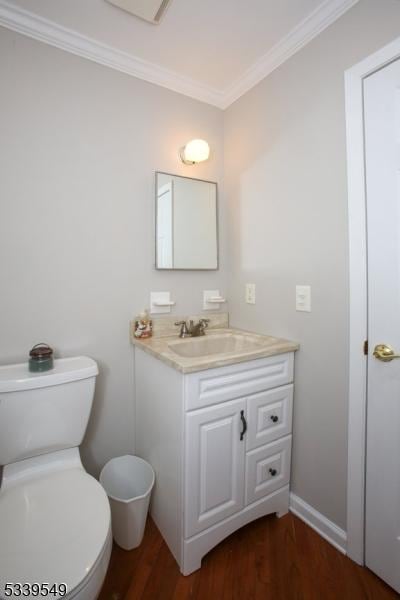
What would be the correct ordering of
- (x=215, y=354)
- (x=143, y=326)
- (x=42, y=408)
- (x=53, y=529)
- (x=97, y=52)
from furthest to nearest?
1. (x=143, y=326)
2. (x=97, y=52)
3. (x=215, y=354)
4. (x=42, y=408)
5. (x=53, y=529)

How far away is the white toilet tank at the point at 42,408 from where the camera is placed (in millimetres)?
1066

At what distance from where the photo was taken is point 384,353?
1061 mm

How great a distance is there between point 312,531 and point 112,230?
1840 mm

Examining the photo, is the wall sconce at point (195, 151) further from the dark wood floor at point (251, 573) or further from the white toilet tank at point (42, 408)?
the dark wood floor at point (251, 573)

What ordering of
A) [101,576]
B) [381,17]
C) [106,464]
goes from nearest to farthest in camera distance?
[101,576] → [381,17] → [106,464]

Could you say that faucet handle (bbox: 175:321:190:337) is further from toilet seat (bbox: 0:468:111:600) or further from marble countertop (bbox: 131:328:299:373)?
toilet seat (bbox: 0:468:111:600)

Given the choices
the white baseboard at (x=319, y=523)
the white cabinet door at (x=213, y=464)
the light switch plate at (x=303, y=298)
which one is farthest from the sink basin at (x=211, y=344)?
the white baseboard at (x=319, y=523)

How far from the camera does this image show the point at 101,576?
799 millimetres

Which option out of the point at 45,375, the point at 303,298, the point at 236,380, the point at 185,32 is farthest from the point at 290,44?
the point at 45,375

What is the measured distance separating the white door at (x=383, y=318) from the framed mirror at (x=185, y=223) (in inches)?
37.2

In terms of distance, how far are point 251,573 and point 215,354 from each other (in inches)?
35.6

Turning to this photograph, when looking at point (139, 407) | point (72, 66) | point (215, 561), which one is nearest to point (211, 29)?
point (72, 66)

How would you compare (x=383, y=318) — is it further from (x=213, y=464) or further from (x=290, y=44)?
(x=290, y=44)

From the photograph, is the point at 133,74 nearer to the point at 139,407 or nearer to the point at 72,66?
the point at 72,66
